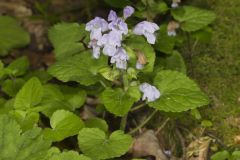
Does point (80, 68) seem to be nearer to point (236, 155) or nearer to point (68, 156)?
point (68, 156)

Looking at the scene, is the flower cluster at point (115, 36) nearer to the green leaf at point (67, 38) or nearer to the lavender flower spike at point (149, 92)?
the lavender flower spike at point (149, 92)

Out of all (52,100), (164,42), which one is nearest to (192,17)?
(164,42)

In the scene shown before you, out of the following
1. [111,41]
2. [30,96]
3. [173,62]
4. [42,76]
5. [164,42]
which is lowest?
[42,76]

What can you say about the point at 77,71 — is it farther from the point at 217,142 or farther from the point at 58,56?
the point at 217,142

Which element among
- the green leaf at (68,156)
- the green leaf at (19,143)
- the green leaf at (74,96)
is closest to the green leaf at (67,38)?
the green leaf at (74,96)

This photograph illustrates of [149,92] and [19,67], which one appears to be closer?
[149,92]

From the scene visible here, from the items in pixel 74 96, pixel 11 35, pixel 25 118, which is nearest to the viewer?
pixel 25 118

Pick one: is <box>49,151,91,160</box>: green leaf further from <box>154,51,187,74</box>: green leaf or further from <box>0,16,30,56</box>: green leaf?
<box>0,16,30,56</box>: green leaf

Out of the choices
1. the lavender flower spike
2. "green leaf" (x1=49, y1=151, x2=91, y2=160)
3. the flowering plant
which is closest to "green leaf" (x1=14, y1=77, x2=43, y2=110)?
the flowering plant
